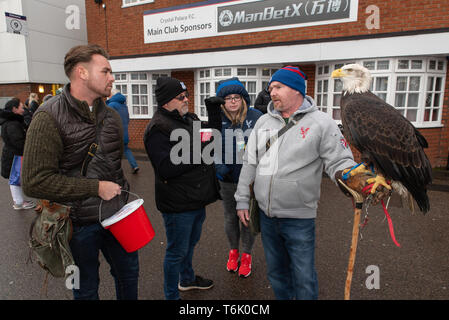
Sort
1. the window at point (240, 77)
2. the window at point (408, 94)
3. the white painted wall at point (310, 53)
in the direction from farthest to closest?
the window at point (240, 77)
the window at point (408, 94)
the white painted wall at point (310, 53)

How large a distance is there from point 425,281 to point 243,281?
6.15 ft

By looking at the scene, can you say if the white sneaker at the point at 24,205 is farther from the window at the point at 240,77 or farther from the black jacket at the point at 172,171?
the window at the point at 240,77

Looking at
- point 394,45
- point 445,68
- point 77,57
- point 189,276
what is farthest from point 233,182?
point 445,68

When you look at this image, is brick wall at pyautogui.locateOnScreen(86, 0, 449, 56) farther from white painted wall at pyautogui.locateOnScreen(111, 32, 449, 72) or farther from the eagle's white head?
the eagle's white head

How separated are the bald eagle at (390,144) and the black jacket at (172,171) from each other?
1.28 m

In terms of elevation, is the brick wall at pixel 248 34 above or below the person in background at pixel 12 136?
above

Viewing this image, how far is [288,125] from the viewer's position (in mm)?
2203

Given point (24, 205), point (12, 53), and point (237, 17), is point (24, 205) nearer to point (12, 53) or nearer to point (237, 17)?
point (237, 17)

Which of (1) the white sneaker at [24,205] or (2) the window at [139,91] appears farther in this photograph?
(2) the window at [139,91]

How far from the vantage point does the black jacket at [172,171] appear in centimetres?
242

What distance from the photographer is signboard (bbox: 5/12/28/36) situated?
11.7 meters

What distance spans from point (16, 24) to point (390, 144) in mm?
14845

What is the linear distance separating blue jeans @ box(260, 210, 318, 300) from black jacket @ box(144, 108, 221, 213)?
1.94 feet

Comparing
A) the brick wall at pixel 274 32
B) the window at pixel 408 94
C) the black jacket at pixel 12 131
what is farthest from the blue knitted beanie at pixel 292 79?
the window at pixel 408 94
